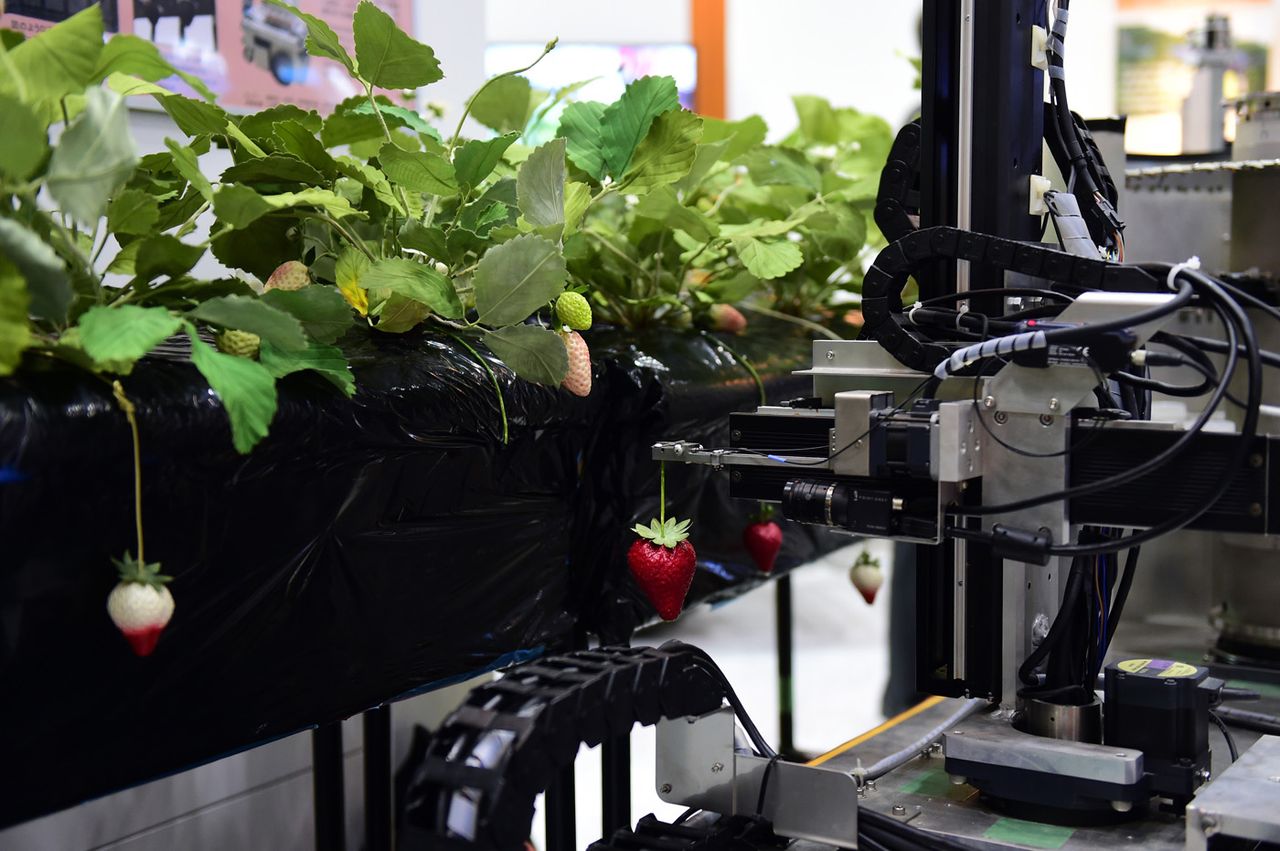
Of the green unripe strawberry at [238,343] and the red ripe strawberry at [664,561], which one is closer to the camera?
the green unripe strawberry at [238,343]

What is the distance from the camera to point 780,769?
1143mm

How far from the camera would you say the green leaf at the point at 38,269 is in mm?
861

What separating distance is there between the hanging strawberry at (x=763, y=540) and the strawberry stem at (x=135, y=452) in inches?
35.1

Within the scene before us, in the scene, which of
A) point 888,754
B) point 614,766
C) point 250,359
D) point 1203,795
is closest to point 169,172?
point 250,359

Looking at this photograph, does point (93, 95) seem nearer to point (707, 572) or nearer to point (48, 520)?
point (48, 520)

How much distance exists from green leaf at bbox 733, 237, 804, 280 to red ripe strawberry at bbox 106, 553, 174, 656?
0.86 meters

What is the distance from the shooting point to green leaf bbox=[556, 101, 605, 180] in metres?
1.45

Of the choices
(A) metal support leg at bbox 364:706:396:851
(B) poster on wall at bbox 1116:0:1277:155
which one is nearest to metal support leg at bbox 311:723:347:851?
(A) metal support leg at bbox 364:706:396:851

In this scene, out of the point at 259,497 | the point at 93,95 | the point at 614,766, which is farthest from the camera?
the point at 614,766

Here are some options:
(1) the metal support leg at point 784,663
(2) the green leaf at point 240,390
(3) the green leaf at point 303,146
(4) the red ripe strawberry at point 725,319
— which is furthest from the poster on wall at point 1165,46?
(2) the green leaf at point 240,390

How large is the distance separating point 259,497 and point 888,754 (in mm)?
680

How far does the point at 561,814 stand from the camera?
1.51 meters

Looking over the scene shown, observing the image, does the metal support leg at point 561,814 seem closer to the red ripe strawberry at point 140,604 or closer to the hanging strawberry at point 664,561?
the hanging strawberry at point 664,561

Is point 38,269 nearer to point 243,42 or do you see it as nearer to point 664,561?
point 664,561
